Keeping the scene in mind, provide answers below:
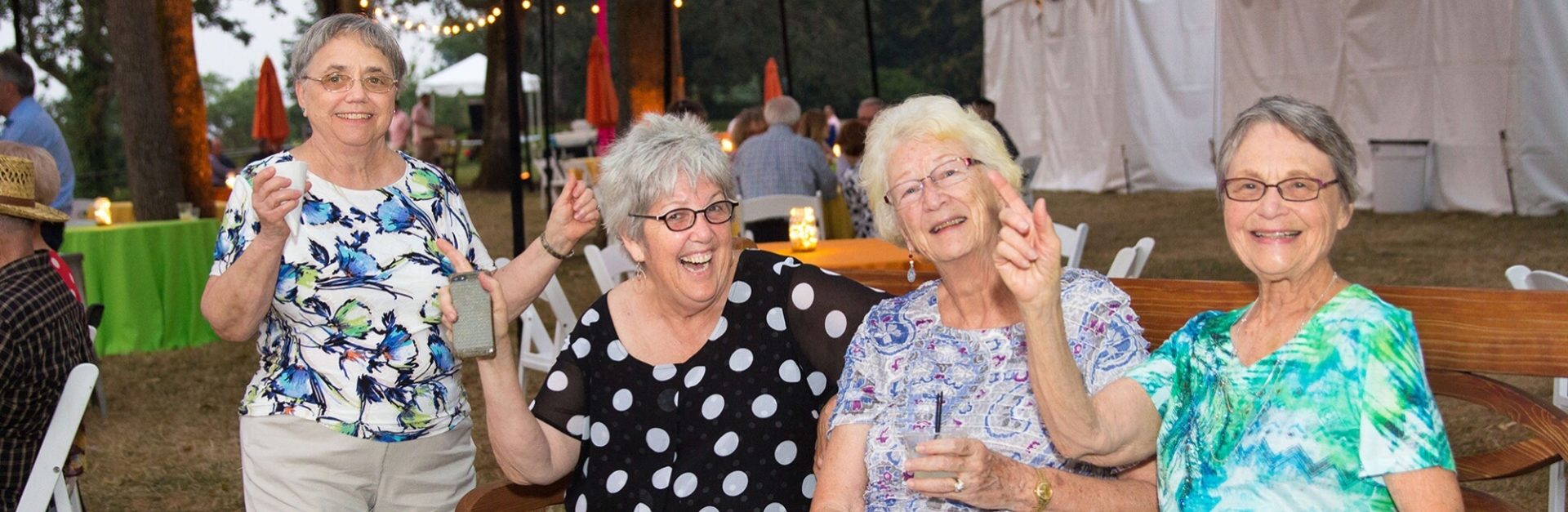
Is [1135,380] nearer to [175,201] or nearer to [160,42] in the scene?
[175,201]

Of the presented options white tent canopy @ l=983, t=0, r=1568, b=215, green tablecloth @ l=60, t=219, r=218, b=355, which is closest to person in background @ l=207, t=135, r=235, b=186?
green tablecloth @ l=60, t=219, r=218, b=355

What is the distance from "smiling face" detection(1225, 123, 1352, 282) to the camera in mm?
2166

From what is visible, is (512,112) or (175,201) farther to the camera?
(175,201)

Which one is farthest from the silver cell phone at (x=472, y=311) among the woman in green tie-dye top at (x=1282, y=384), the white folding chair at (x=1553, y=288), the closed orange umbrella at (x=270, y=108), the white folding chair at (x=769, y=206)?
the closed orange umbrella at (x=270, y=108)

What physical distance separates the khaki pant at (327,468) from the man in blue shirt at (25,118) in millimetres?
5169

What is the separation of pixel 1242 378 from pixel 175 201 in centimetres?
939

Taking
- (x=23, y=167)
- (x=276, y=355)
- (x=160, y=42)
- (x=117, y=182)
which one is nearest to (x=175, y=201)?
(x=160, y=42)

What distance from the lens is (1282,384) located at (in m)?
2.13

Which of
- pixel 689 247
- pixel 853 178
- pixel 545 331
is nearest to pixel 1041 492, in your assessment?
pixel 689 247

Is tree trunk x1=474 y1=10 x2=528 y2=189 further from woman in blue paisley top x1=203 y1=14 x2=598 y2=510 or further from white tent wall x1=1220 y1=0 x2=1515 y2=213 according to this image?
woman in blue paisley top x1=203 y1=14 x2=598 y2=510

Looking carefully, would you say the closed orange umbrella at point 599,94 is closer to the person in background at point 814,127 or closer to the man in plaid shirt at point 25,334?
the person in background at point 814,127

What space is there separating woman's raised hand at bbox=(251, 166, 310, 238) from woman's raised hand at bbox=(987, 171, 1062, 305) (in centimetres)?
128

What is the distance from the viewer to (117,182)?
2569 cm

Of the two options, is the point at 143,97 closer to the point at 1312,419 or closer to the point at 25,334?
the point at 25,334
